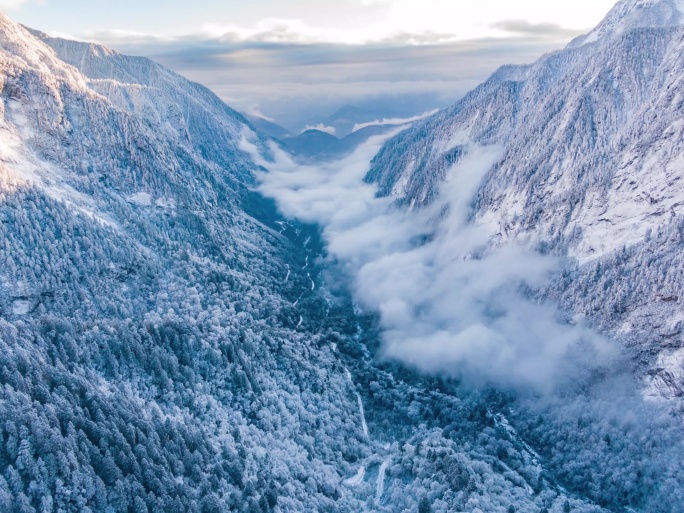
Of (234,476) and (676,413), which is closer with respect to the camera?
(234,476)

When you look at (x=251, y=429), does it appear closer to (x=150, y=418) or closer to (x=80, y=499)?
(x=150, y=418)

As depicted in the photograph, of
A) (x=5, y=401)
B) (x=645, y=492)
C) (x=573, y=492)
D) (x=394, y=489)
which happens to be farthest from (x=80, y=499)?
(x=645, y=492)

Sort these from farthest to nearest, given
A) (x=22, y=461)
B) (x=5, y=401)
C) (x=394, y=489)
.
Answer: (x=394, y=489) → (x=5, y=401) → (x=22, y=461)

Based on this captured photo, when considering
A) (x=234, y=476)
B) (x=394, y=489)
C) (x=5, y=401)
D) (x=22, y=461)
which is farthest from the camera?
(x=394, y=489)

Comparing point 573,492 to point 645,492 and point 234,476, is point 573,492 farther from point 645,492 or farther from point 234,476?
point 234,476

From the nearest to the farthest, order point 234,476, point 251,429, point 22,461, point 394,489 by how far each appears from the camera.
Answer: point 22,461 → point 234,476 → point 394,489 → point 251,429

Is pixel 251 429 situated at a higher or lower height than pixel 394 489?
higher

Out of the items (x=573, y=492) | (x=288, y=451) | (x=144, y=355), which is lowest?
(x=573, y=492)

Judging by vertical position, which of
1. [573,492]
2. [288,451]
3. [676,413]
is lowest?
[573,492]

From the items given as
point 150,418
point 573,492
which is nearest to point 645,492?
point 573,492
